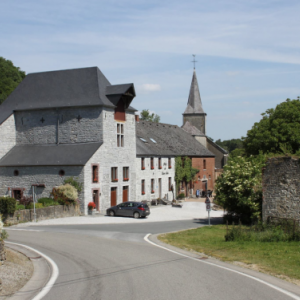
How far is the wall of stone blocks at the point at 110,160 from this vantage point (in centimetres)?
3735

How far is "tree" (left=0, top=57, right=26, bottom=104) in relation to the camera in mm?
65075

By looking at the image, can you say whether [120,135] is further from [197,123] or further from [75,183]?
[197,123]

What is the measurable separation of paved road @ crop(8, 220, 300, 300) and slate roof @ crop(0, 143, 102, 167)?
56.0 feet

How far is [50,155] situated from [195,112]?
4281cm

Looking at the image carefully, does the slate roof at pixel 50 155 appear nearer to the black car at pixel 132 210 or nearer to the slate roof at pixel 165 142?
the black car at pixel 132 210

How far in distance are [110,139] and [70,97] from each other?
229 inches

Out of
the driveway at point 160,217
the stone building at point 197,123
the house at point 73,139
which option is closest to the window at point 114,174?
the house at point 73,139

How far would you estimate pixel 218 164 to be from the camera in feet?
237

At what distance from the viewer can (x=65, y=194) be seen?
115 feet

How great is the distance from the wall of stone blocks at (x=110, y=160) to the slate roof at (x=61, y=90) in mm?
1910

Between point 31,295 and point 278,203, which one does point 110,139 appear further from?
point 31,295

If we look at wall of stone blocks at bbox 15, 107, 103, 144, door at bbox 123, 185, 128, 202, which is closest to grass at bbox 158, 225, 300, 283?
wall of stone blocks at bbox 15, 107, 103, 144

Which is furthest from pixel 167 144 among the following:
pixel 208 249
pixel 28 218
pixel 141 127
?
pixel 208 249

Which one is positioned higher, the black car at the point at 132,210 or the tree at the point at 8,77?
the tree at the point at 8,77
